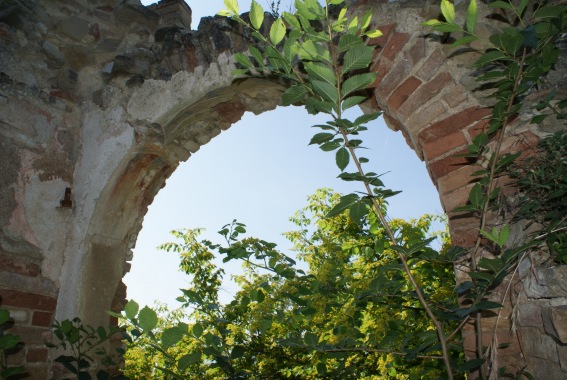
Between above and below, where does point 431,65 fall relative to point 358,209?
above

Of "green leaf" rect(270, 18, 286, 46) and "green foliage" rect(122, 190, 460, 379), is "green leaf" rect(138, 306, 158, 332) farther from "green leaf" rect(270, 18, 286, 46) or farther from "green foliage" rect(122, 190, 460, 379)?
"green leaf" rect(270, 18, 286, 46)

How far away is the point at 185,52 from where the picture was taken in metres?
2.96

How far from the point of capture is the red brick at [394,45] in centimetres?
220

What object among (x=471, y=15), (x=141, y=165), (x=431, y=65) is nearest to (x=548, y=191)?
(x=471, y=15)

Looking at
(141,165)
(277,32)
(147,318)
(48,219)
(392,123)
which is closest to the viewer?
(147,318)

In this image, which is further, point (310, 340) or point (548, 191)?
point (310, 340)

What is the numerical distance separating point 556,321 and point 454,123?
0.90m

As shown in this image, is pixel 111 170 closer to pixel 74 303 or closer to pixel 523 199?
pixel 74 303

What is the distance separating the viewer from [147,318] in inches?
47.9

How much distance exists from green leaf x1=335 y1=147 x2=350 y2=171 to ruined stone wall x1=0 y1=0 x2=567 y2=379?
851mm

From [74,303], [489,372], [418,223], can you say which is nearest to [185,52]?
[74,303]

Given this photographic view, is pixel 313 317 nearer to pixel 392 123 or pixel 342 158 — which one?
pixel 392 123

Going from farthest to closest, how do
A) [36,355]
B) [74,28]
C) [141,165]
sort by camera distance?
[74,28] < [141,165] < [36,355]

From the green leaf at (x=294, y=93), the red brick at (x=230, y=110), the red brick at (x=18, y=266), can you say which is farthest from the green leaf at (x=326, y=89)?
the red brick at (x=18, y=266)
